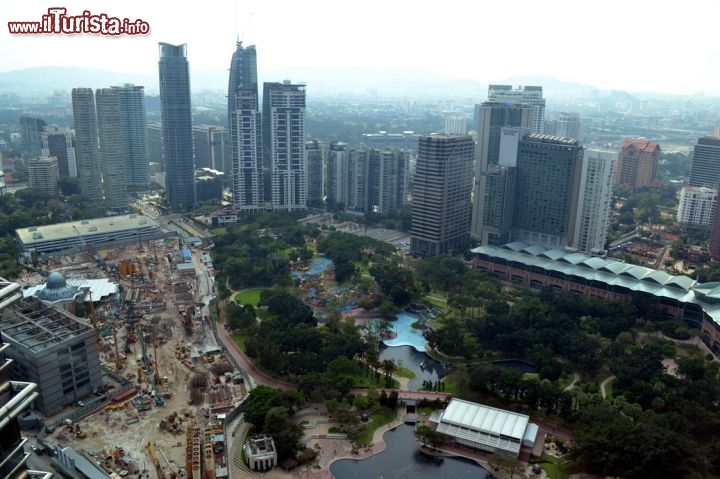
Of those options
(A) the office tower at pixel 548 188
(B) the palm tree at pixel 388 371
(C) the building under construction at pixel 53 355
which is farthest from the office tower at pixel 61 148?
(B) the palm tree at pixel 388 371

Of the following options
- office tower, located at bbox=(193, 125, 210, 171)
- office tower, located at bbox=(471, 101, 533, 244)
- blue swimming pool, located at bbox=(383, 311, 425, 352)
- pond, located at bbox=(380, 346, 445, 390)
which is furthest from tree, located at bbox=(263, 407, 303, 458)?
office tower, located at bbox=(193, 125, 210, 171)

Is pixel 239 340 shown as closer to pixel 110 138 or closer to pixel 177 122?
pixel 110 138

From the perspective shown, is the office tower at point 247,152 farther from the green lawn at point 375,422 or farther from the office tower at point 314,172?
the green lawn at point 375,422

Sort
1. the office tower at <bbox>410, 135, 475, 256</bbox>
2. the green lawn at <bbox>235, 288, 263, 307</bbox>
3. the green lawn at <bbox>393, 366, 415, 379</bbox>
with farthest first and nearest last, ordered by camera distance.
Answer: the office tower at <bbox>410, 135, 475, 256</bbox> < the green lawn at <bbox>235, 288, 263, 307</bbox> < the green lawn at <bbox>393, 366, 415, 379</bbox>

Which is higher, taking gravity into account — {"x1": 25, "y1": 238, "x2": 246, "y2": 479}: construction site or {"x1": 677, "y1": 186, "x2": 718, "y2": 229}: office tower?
{"x1": 677, "y1": 186, "x2": 718, "y2": 229}: office tower

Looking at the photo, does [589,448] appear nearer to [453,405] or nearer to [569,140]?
[453,405]

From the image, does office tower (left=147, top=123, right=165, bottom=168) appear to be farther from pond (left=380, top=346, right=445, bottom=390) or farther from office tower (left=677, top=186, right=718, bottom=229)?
office tower (left=677, top=186, right=718, bottom=229)

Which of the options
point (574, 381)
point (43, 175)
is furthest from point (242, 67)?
point (574, 381)
